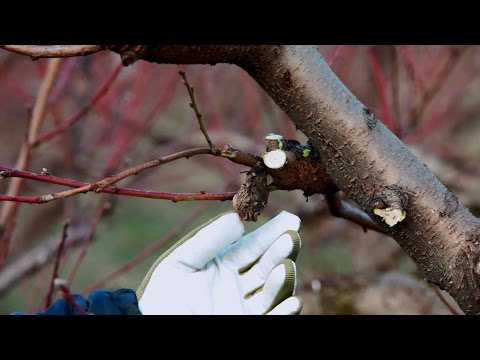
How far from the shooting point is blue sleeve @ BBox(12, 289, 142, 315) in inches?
34.6

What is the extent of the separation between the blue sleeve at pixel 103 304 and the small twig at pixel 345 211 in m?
0.41

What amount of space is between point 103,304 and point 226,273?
0.71 feet

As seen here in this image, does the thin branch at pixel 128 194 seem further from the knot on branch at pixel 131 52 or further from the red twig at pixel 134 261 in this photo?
the red twig at pixel 134 261

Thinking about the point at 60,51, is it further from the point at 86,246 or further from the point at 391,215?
the point at 86,246

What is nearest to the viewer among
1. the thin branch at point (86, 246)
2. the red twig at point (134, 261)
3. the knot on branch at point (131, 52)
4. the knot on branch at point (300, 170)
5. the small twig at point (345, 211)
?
the knot on branch at point (131, 52)

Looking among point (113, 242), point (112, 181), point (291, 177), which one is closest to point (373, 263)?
point (291, 177)

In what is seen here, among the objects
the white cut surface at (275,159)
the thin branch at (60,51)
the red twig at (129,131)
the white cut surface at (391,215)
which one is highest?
the red twig at (129,131)

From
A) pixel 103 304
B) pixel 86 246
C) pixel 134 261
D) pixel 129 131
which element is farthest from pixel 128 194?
pixel 129 131

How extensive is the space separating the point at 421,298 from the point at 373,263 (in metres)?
0.84

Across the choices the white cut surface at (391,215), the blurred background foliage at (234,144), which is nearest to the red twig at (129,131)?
the blurred background foliage at (234,144)

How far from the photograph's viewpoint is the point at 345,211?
3.97ft

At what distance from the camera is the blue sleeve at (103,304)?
0.88m
